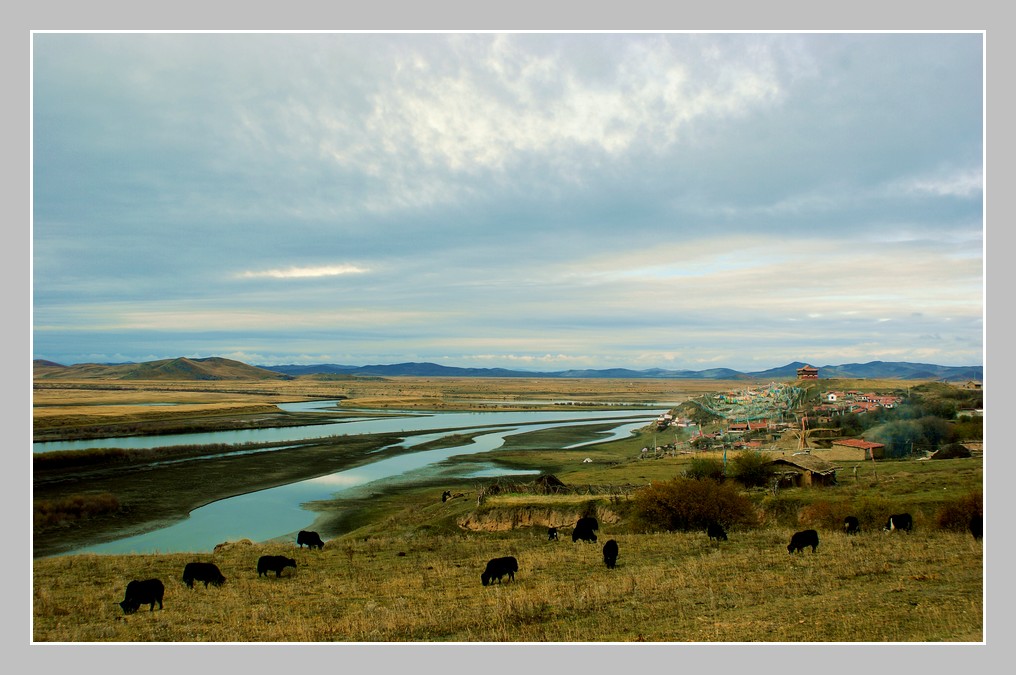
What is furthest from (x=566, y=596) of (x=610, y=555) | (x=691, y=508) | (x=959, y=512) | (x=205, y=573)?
(x=959, y=512)

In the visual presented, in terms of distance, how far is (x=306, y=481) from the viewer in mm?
40844

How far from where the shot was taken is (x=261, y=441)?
193 ft

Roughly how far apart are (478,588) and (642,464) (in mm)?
29107

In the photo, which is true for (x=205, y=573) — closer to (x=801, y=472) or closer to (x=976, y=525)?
(x=976, y=525)

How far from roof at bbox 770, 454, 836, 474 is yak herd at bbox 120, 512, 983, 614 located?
894 cm

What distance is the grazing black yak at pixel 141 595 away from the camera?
42.7 feet

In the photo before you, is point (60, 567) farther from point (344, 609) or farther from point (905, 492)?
point (905, 492)

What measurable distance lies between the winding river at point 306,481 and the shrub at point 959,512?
27375 millimetres

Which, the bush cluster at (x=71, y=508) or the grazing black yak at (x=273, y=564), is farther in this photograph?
the bush cluster at (x=71, y=508)

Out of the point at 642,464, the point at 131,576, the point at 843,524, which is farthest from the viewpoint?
the point at 642,464

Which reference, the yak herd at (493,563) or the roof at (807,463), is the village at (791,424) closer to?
the roof at (807,463)

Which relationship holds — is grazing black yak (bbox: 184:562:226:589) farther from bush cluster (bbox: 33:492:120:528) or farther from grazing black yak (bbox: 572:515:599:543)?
bush cluster (bbox: 33:492:120:528)

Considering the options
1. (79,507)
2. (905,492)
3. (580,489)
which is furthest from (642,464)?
(79,507)

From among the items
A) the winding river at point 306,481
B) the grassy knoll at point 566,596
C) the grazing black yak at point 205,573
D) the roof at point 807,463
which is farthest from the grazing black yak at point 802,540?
the winding river at point 306,481
